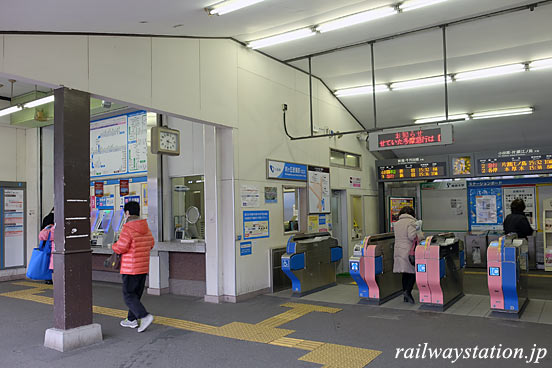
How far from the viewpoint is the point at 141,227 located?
17.4ft

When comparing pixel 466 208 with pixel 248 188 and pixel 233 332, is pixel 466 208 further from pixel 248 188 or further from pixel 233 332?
pixel 233 332

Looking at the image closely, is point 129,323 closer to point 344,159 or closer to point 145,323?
point 145,323

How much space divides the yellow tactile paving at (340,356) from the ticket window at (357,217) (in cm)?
553

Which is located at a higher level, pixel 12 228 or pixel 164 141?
pixel 164 141

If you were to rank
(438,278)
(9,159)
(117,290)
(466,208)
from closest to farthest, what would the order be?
(438,278) → (117,290) → (9,159) → (466,208)

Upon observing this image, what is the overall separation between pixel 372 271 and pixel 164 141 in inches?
137

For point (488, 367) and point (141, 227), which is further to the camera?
point (141, 227)

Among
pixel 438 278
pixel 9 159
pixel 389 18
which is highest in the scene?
pixel 389 18

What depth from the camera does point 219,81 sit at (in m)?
6.85

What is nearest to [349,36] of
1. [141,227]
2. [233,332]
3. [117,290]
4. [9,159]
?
[141,227]

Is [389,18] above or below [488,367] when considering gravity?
above

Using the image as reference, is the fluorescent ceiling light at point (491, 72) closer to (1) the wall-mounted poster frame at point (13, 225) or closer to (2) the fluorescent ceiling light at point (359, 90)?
(2) the fluorescent ceiling light at point (359, 90)

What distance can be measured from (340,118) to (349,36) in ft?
9.80

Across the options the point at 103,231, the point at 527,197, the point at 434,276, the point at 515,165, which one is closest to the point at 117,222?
the point at 103,231
